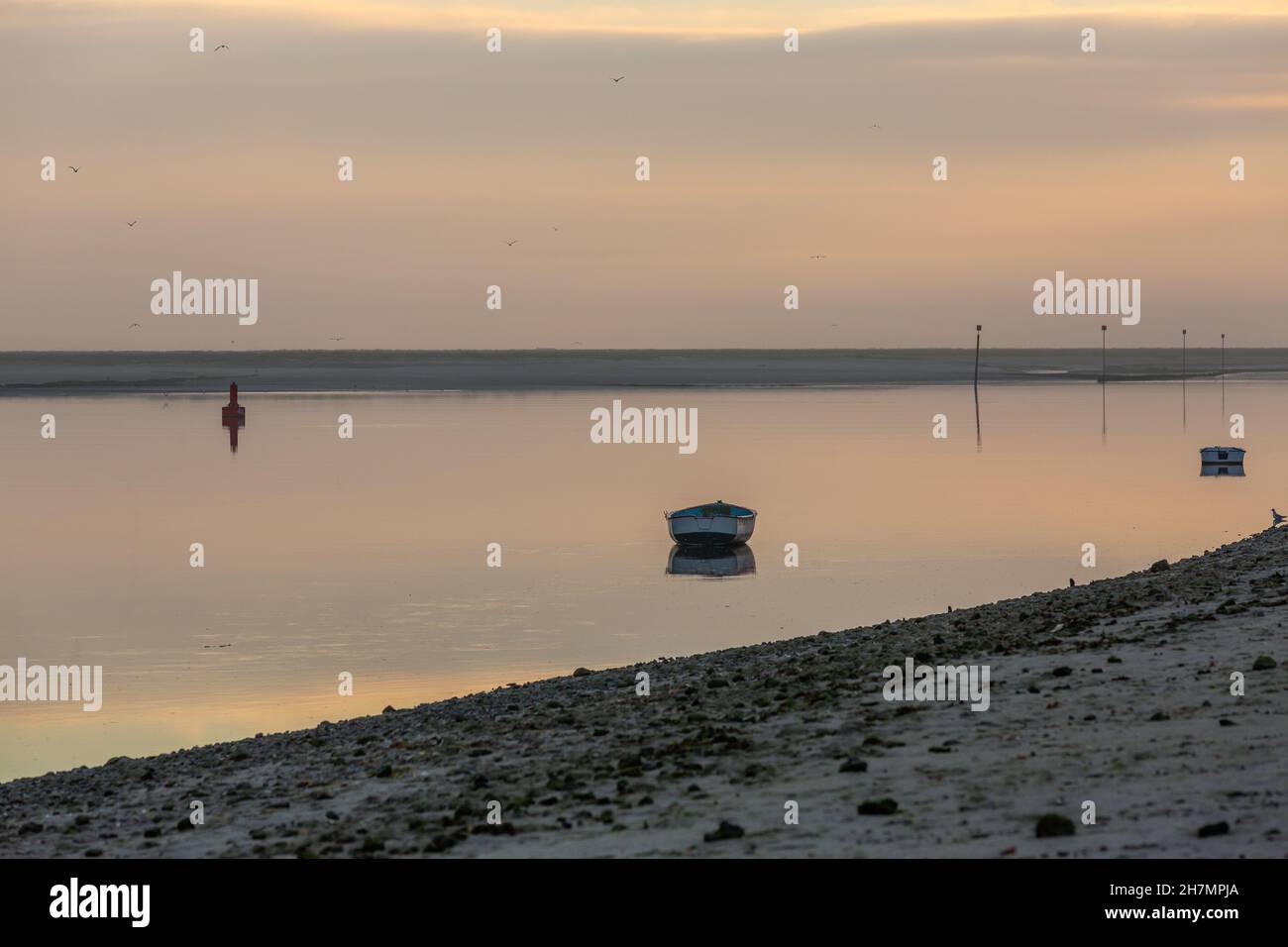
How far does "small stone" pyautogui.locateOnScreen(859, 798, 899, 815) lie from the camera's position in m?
15.4

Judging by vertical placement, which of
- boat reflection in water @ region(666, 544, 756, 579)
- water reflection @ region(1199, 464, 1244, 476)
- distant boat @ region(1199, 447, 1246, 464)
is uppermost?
distant boat @ region(1199, 447, 1246, 464)

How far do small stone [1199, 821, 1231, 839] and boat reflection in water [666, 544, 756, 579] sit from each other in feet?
115

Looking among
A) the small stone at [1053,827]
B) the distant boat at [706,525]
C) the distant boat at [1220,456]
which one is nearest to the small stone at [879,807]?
the small stone at [1053,827]

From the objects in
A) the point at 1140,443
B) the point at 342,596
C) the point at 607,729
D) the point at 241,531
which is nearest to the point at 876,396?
the point at 1140,443

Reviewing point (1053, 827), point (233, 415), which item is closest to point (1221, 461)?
point (233, 415)

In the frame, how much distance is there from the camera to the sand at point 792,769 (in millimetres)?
14945

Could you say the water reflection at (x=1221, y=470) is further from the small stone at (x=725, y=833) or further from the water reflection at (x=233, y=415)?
the small stone at (x=725, y=833)

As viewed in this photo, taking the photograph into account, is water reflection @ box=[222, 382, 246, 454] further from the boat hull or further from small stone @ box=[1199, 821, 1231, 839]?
small stone @ box=[1199, 821, 1231, 839]

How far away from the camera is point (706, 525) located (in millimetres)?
53625

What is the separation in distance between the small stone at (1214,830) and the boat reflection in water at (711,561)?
35027mm

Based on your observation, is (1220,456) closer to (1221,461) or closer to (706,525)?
(1221,461)

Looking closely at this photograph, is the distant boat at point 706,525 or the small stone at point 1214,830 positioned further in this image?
the distant boat at point 706,525

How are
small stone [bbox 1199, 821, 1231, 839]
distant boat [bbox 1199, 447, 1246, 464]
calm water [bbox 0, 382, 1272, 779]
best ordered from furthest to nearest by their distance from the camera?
distant boat [bbox 1199, 447, 1246, 464] → calm water [bbox 0, 382, 1272, 779] → small stone [bbox 1199, 821, 1231, 839]

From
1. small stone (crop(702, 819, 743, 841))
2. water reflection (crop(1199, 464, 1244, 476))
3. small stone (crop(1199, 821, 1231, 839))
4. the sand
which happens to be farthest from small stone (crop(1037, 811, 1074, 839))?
water reflection (crop(1199, 464, 1244, 476))
